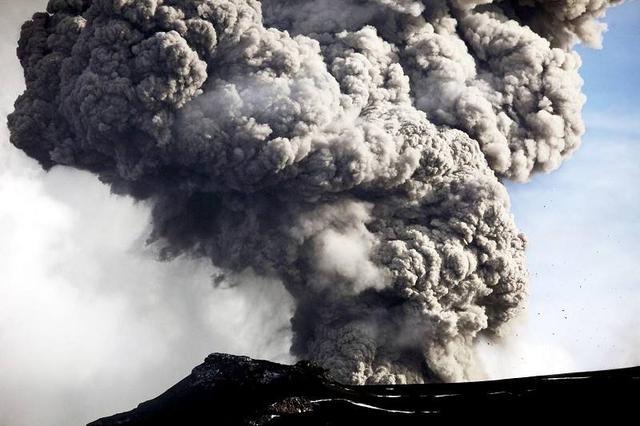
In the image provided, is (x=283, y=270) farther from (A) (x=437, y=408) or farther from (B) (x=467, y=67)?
(A) (x=437, y=408)

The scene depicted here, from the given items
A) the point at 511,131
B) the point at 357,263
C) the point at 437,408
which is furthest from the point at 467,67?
the point at 437,408

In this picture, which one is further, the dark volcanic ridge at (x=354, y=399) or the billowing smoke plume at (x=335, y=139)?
the billowing smoke plume at (x=335, y=139)

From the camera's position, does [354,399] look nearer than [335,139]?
Yes

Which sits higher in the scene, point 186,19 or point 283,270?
point 186,19

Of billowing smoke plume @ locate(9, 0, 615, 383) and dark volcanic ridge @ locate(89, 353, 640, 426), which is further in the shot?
billowing smoke plume @ locate(9, 0, 615, 383)
